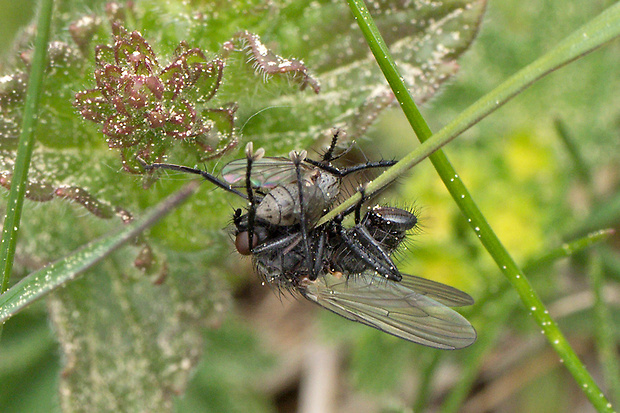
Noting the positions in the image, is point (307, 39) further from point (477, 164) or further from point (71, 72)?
point (477, 164)

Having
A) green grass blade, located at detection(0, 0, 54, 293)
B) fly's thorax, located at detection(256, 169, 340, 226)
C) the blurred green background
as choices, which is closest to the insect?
fly's thorax, located at detection(256, 169, 340, 226)

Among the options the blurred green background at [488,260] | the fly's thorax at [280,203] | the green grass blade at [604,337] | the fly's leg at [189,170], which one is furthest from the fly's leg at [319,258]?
the green grass blade at [604,337]

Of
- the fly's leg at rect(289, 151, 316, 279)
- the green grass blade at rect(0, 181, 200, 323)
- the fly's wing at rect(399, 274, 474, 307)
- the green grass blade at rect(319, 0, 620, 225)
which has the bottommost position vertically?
the green grass blade at rect(0, 181, 200, 323)

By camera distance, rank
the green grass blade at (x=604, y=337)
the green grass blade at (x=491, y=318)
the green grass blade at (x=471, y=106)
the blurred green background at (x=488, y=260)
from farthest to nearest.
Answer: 1. the blurred green background at (x=488, y=260)
2. the green grass blade at (x=604, y=337)
3. the green grass blade at (x=491, y=318)
4. the green grass blade at (x=471, y=106)

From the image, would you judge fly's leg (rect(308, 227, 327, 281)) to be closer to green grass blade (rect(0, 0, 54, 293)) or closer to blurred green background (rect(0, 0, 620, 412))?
green grass blade (rect(0, 0, 54, 293))

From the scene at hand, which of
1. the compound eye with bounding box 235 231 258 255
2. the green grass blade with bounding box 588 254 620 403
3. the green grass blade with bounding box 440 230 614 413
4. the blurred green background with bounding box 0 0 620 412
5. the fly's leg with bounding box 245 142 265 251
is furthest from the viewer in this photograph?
the blurred green background with bounding box 0 0 620 412

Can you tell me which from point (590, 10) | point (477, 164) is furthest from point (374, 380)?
point (590, 10)

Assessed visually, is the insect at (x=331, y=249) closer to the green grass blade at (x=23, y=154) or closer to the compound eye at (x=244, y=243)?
the compound eye at (x=244, y=243)

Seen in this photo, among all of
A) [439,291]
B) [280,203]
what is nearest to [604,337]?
[439,291]
